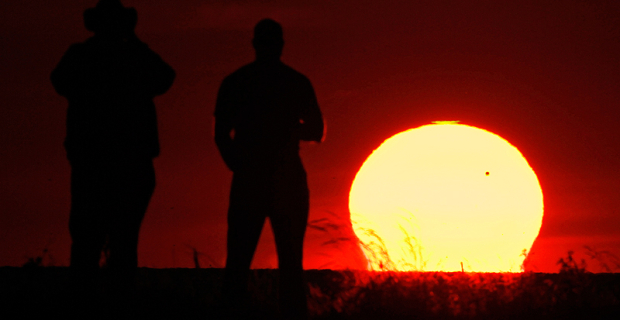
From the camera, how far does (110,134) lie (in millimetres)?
5445

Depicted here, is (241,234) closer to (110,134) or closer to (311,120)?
(311,120)

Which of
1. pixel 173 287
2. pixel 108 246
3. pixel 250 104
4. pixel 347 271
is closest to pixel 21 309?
pixel 108 246

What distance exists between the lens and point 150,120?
218 inches

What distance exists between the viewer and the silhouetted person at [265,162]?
5773mm

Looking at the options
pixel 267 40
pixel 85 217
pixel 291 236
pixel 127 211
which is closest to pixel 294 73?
pixel 267 40

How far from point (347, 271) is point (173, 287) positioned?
154 cm

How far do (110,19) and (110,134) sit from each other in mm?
805

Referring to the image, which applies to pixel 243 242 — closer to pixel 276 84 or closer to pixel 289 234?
pixel 289 234

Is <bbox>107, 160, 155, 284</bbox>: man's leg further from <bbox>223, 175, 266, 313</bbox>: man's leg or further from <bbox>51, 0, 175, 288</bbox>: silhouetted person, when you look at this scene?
<bbox>223, 175, 266, 313</bbox>: man's leg

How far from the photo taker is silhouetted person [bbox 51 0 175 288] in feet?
17.7

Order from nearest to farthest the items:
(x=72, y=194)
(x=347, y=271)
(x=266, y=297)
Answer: (x=72, y=194) → (x=266, y=297) → (x=347, y=271)

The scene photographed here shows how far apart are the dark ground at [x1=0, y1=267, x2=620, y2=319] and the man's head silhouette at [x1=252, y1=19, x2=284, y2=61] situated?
190 cm

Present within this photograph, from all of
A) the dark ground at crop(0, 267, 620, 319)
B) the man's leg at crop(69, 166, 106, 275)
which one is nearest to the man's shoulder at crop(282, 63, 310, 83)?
the man's leg at crop(69, 166, 106, 275)

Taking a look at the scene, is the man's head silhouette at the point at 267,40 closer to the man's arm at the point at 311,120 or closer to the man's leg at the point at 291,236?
the man's arm at the point at 311,120
